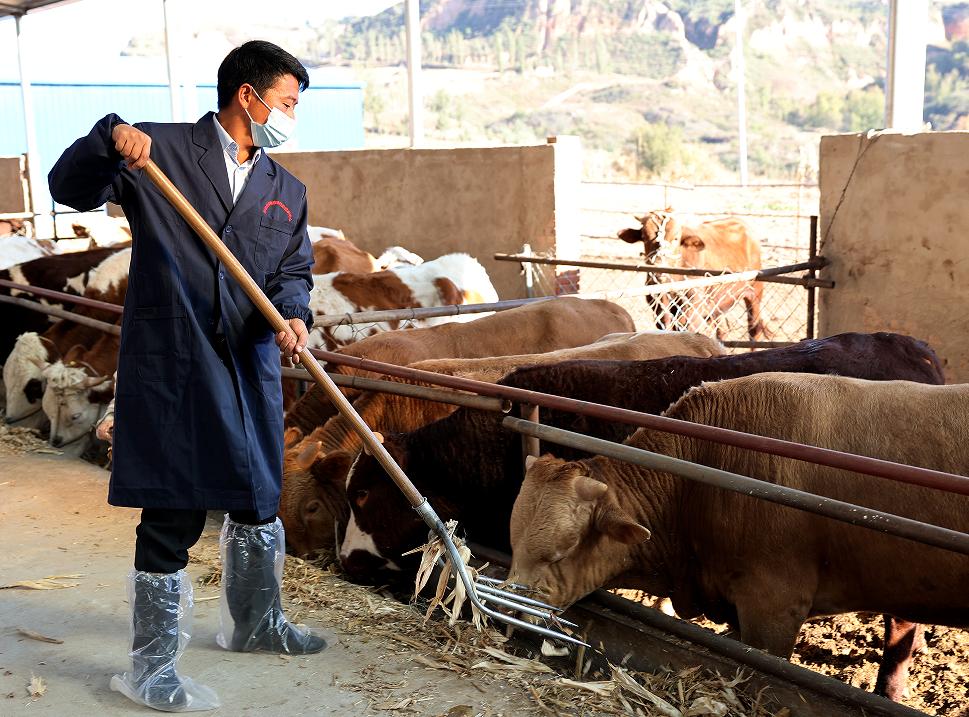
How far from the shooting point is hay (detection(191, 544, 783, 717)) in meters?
3.33

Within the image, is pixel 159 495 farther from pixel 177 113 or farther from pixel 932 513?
pixel 177 113

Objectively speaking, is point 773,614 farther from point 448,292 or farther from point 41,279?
point 41,279

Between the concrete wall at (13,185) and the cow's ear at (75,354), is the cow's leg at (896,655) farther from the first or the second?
the concrete wall at (13,185)

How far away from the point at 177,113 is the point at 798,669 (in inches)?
538

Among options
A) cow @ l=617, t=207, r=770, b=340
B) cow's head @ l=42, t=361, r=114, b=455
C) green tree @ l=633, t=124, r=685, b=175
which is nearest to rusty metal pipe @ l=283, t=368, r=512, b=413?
cow's head @ l=42, t=361, r=114, b=455

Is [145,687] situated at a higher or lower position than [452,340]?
lower

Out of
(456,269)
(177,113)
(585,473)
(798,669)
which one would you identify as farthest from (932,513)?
(177,113)

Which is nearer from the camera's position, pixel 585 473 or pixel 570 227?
pixel 585 473

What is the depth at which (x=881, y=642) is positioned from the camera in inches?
199

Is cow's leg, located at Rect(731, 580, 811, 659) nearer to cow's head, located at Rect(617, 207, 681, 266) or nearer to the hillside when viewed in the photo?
cow's head, located at Rect(617, 207, 681, 266)

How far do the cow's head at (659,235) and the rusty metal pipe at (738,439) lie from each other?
25.5 ft

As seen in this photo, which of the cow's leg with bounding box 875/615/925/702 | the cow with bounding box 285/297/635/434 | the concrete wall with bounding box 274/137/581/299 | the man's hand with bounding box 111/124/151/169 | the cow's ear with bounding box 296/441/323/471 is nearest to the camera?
the man's hand with bounding box 111/124/151/169

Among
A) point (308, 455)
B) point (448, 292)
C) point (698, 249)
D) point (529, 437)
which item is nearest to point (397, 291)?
point (448, 292)

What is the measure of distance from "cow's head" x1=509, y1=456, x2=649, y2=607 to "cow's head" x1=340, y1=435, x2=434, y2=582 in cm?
87
